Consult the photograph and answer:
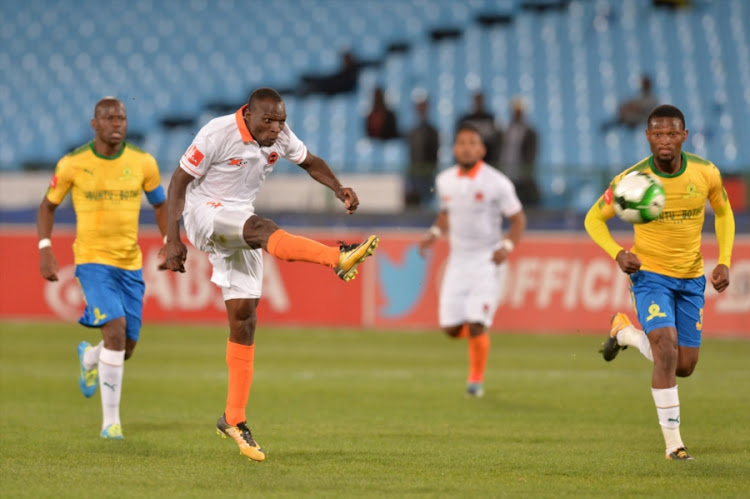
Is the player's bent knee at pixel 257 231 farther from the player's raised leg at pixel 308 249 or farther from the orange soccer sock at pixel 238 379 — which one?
the orange soccer sock at pixel 238 379

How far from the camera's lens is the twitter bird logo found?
17500 millimetres

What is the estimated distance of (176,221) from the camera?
23.2 feet

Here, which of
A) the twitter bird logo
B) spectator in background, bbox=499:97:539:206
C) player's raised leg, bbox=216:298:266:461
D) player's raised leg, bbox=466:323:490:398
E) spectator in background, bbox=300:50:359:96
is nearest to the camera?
player's raised leg, bbox=216:298:266:461

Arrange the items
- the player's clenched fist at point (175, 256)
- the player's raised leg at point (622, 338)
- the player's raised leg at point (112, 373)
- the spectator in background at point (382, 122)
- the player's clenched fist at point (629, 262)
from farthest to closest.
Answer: the spectator in background at point (382, 122), the player's raised leg at point (112, 373), the player's raised leg at point (622, 338), the player's clenched fist at point (629, 262), the player's clenched fist at point (175, 256)

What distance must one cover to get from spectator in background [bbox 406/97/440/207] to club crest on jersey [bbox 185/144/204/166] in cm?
1055

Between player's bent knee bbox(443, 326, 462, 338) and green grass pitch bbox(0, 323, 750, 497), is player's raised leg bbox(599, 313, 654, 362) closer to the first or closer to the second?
green grass pitch bbox(0, 323, 750, 497)

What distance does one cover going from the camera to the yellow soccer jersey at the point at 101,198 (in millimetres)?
8695

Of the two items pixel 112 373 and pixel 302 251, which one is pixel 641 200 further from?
pixel 112 373

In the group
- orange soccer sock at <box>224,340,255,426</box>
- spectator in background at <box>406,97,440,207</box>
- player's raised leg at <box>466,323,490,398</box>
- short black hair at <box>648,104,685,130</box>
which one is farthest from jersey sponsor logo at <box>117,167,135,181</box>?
spectator in background at <box>406,97,440,207</box>

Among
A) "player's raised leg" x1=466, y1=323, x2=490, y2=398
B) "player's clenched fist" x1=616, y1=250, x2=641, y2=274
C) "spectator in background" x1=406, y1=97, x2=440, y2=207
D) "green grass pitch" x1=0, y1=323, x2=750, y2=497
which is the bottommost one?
"green grass pitch" x1=0, y1=323, x2=750, y2=497

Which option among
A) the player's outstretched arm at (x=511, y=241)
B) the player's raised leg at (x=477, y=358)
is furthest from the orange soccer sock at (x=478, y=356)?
the player's outstretched arm at (x=511, y=241)

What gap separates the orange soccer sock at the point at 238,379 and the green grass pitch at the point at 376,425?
331mm

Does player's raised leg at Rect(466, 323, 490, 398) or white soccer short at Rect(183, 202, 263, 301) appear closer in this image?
white soccer short at Rect(183, 202, 263, 301)

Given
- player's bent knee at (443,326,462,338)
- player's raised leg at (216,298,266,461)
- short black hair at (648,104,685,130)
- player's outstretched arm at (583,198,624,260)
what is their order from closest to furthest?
short black hair at (648,104,685,130) → player's raised leg at (216,298,266,461) → player's outstretched arm at (583,198,624,260) → player's bent knee at (443,326,462,338)
